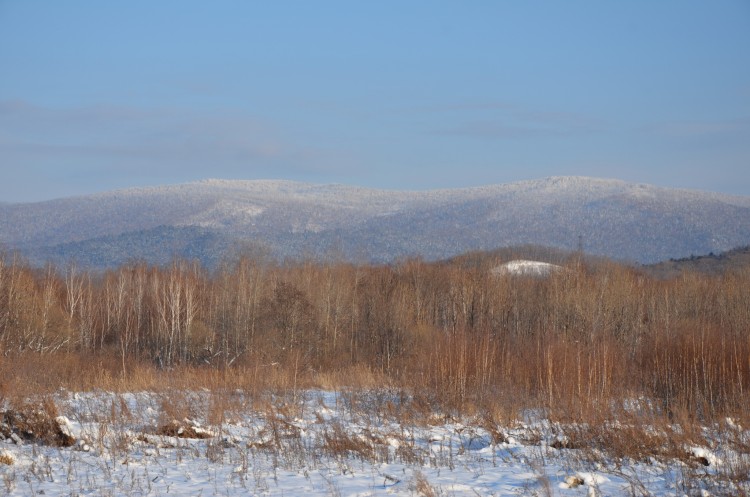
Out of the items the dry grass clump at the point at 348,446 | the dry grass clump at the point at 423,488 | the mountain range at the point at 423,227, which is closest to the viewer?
the dry grass clump at the point at 423,488

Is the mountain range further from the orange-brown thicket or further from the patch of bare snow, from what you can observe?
the orange-brown thicket

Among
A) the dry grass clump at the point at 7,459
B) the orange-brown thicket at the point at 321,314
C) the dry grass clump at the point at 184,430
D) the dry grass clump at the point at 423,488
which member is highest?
the dry grass clump at the point at 423,488

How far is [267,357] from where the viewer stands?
111ft

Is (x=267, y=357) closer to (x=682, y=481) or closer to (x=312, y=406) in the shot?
(x=312, y=406)

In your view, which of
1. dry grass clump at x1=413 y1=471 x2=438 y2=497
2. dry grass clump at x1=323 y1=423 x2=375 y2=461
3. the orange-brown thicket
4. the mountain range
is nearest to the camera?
dry grass clump at x1=413 y1=471 x2=438 y2=497

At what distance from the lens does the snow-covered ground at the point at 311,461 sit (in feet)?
30.8

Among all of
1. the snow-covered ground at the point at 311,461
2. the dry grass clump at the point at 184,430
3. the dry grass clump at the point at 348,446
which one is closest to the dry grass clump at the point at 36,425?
the snow-covered ground at the point at 311,461

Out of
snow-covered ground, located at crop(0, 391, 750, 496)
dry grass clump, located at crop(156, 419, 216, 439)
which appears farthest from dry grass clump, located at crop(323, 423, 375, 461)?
dry grass clump, located at crop(156, 419, 216, 439)

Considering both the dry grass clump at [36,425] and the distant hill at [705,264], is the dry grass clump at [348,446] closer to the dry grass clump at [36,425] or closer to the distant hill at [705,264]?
the dry grass clump at [36,425]

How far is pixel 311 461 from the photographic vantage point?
37.0ft

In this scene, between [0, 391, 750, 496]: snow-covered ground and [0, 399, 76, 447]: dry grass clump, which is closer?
[0, 391, 750, 496]: snow-covered ground

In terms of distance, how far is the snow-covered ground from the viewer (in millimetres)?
Result: 9375

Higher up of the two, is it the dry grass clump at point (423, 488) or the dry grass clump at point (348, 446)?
the dry grass clump at point (423, 488)

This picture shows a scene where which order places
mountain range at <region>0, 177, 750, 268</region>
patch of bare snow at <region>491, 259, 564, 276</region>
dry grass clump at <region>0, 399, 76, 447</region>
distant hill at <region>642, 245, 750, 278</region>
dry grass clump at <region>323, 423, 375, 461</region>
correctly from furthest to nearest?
1. mountain range at <region>0, 177, 750, 268</region>
2. distant hill at <region>642, 245, 750, 278</region>
3. patch of bare snow at <region>491, 259, 564, 276</region>
4. dry grass clump at <region>0, 399, 76, 447</region>
5. dry grass clump at <region>323, 423, 375, 461</region>
